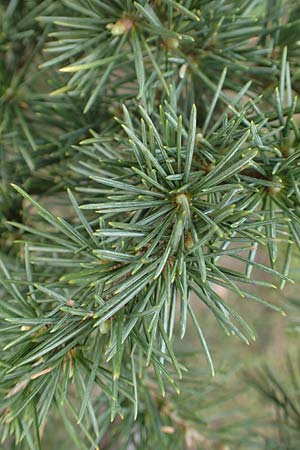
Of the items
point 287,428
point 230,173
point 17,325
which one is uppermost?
point 230,173

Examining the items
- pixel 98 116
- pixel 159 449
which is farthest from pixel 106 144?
pixel 159 449

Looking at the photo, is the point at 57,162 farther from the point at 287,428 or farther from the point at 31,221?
the point at 287,428

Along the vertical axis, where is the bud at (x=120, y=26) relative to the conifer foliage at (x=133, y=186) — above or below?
above

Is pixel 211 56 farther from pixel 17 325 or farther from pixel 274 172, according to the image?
pixel 17 325

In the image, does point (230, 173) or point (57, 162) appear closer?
point (230, 173)

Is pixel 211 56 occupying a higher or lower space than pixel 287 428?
higher

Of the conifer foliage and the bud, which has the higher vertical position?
the bud

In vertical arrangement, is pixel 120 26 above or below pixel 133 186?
above
